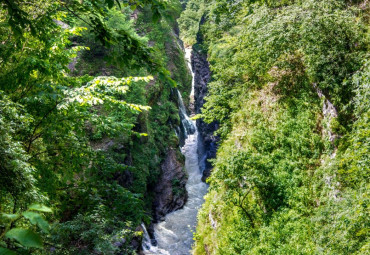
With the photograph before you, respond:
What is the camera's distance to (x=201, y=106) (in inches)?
1013

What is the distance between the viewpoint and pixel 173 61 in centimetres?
2502

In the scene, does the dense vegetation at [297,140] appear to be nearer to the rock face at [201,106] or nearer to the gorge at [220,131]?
the gorge at [220,131]

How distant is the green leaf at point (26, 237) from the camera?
819mm

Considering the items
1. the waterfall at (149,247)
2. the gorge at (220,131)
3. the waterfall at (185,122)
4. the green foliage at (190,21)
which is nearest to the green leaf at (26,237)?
the gorge at (220,131)

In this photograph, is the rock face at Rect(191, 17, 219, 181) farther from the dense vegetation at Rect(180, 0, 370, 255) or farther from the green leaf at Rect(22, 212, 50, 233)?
the green leaf at Rect(22, 212, 50, 233)

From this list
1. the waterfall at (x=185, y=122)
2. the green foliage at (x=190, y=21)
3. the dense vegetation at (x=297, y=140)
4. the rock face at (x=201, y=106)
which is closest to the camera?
the dense vegetation at (x=297, y=140)

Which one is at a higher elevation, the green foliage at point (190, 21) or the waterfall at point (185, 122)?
the green foliage at point (190, 21)

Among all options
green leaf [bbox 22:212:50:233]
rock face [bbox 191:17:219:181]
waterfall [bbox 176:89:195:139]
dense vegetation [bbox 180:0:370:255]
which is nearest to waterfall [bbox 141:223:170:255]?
dense vegetation [bbox 180:0:370:255]

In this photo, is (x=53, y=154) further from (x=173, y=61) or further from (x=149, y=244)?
(x=173, y=61)

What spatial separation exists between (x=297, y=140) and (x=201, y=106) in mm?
18028

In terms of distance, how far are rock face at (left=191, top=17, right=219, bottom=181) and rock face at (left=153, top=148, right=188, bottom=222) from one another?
3.56m

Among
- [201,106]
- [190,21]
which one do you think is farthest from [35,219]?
[190,21]

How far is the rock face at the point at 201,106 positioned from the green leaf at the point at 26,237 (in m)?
20.6

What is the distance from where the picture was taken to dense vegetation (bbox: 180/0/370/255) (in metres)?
5.52
